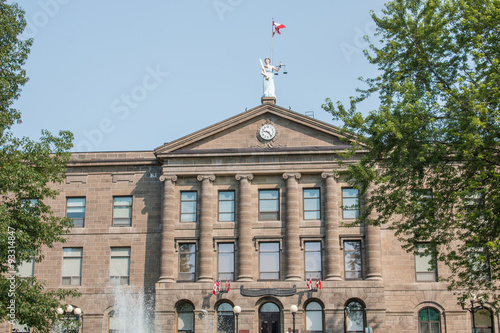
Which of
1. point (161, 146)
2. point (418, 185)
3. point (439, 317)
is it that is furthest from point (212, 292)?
point (418, 185)

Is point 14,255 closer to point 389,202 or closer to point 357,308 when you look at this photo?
point 389,202

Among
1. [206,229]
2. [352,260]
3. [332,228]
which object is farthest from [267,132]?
[352,260]

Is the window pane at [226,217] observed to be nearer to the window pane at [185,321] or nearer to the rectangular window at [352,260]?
the window pane at [185,321]

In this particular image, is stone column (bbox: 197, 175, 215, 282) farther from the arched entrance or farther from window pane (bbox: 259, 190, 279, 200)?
the arched entrance

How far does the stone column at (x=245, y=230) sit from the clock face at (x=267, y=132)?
111 inches

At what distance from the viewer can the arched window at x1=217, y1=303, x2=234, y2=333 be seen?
141 ft

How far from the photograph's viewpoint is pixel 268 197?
45094 mm

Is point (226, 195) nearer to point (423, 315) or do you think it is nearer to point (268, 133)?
point (268, 133)

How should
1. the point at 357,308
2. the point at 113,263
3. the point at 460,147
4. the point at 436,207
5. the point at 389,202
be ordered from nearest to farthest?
the point at 460,147 < the point at 436,207 < the point at 389,202 < the point at 357,308 < the point at 113,263

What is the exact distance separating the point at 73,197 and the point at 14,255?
741 inches

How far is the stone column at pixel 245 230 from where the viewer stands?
43.4 meters

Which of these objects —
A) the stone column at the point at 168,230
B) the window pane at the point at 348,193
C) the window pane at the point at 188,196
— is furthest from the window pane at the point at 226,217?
the window pane at the point at 348,193

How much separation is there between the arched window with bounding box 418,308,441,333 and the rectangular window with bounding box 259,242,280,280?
9.46 metres

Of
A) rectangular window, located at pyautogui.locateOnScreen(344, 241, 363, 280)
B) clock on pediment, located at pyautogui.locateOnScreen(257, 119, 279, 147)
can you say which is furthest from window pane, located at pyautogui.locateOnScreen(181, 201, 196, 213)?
rectangular window, located at pyautogui.locateOnScreen(344, 241, 363, 280)
